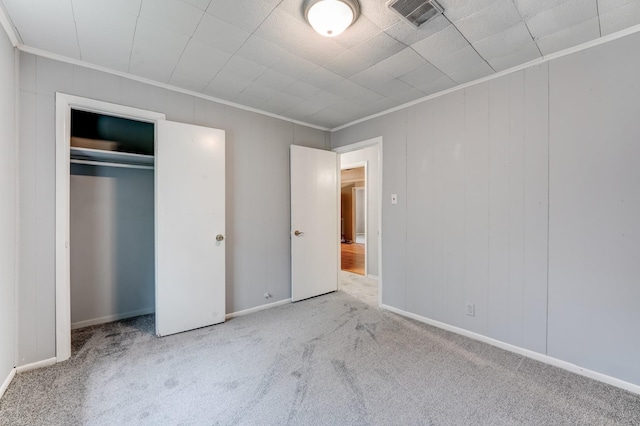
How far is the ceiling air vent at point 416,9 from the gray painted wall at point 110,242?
3.06 m

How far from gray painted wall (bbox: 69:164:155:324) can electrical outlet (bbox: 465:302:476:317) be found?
3490 mm

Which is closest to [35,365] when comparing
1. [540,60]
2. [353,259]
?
[540,60]

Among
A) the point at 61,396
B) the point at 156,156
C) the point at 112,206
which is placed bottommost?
the point at 61,396

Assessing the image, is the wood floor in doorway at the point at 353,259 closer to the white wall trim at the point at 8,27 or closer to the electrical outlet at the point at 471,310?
the electrical outlet at the point at 471,310

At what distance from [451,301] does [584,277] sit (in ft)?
3.52

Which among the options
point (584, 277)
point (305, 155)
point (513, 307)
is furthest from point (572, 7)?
point (305, 155)

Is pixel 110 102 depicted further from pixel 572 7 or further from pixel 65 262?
pixel 572 7

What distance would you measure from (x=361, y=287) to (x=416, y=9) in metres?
3.65

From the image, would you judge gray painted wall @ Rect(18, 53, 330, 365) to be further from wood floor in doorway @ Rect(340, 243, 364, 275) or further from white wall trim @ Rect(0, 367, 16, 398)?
wood floor in doorway @ Rect(340, 243, 364, 275)

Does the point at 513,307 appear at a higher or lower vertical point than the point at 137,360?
higher

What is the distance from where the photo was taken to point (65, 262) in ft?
7.49

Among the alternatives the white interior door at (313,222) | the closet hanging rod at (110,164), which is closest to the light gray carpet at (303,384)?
the white interior door at (313,222)

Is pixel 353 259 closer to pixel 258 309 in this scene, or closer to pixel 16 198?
pixel 258 309

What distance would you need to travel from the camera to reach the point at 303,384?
1.96 metres
